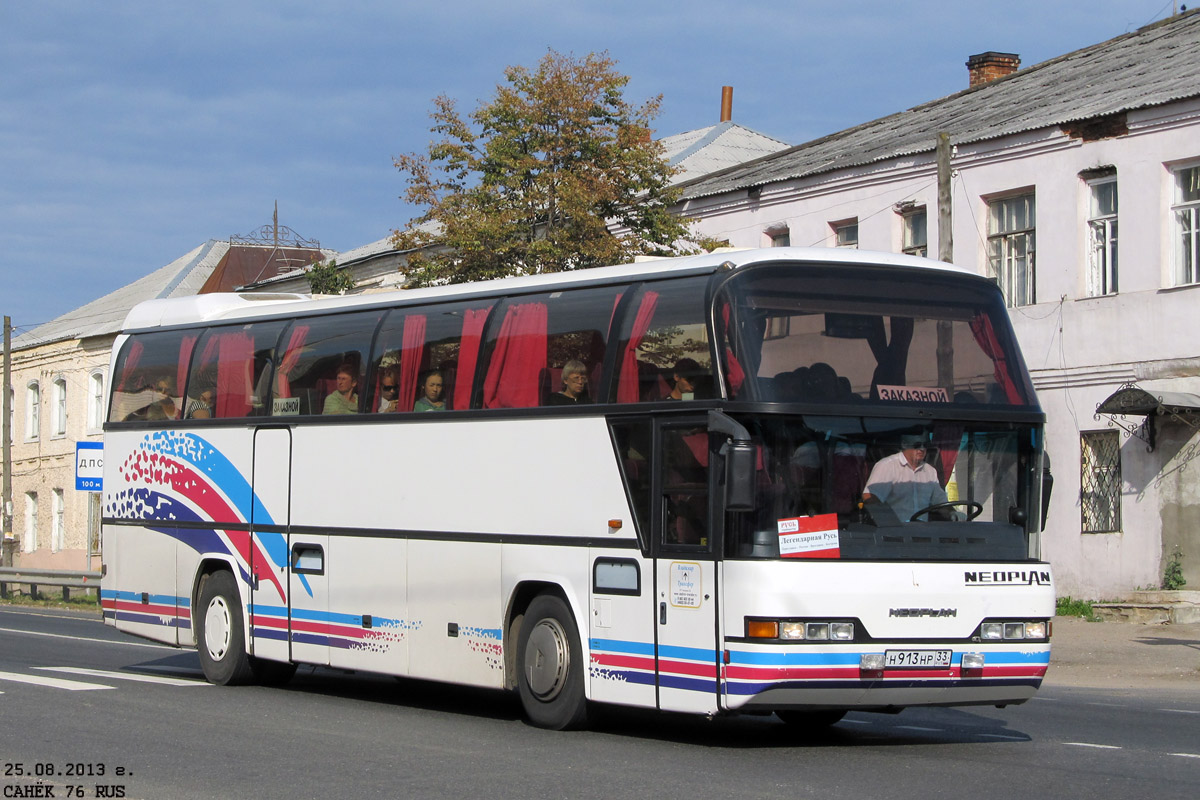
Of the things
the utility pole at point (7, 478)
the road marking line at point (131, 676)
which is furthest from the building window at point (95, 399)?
the road marking line at point (131, 676)

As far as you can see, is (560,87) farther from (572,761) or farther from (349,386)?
(572,761)

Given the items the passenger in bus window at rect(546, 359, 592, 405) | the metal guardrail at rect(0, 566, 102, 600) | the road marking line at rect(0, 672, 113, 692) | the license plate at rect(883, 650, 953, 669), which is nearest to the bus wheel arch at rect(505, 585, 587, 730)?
the passenger in bus window at rect(546, 359, 592, 405)

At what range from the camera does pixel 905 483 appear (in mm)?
10625

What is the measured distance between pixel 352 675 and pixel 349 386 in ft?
14.7

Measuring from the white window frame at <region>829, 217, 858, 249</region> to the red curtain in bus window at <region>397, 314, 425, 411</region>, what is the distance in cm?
1950

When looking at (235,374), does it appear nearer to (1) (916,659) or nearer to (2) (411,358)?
(2) (411,358)

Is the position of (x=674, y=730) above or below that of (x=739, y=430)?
below

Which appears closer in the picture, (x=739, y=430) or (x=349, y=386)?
(x=739, y=430)

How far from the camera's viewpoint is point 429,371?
→ 44.0ft

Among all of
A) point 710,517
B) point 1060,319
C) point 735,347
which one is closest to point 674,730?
point 710,517

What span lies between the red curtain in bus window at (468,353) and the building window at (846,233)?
65.3ft

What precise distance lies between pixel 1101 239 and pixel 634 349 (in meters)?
17.2

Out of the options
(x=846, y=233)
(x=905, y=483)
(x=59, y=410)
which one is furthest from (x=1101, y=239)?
(x=59, y=410)

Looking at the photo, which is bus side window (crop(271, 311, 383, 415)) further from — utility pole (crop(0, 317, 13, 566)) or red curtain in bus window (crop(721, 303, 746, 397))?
utility pole (crop(0, 317, 13, 566))
